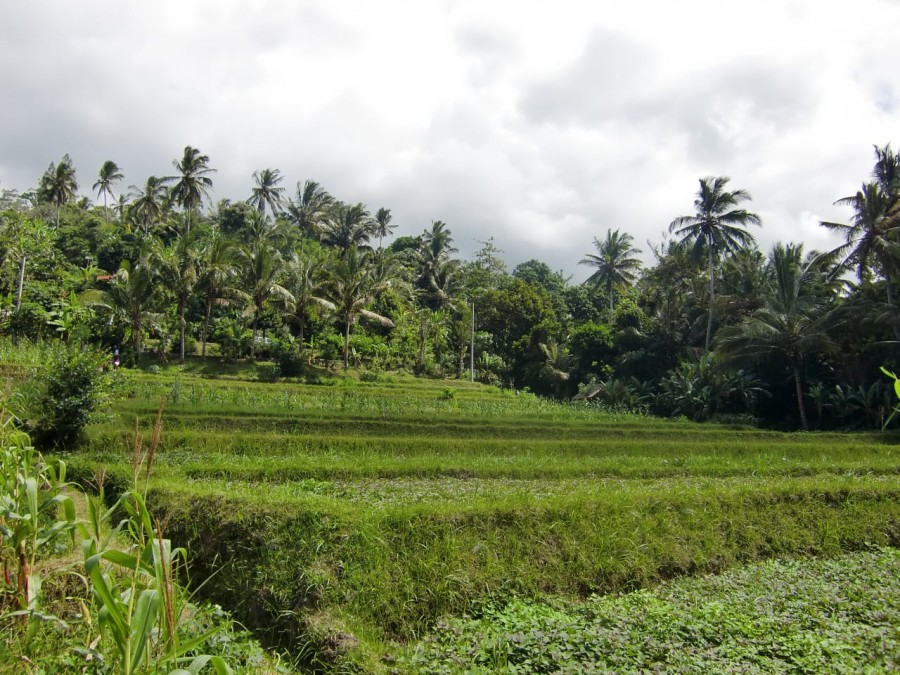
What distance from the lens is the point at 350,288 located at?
27938mm

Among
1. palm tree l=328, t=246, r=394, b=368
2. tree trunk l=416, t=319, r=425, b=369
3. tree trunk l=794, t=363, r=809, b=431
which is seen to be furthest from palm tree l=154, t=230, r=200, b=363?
tree trunk l=794, t=363, r=809, b=431

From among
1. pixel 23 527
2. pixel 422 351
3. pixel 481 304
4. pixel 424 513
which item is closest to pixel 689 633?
pixel 424 513

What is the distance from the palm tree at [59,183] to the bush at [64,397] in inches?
1393

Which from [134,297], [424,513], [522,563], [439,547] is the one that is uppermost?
[134,297]

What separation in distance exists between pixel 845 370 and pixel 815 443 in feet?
32.9

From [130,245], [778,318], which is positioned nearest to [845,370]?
[778,318]

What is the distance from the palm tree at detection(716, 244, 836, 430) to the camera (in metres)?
23.5

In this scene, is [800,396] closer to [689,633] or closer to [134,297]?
[689,633]

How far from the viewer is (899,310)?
21.5 m

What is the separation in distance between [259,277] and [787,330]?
2358 cm

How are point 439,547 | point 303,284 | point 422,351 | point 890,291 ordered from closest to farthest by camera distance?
point 439,547 → point 890,291 → point 303,284 → point 422,351

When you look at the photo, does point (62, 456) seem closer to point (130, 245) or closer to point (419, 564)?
point (419, 564)

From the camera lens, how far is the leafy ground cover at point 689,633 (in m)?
4.41

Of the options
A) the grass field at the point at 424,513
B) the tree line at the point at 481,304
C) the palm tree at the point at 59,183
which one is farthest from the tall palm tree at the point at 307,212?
the grass field at the point at 424,513
